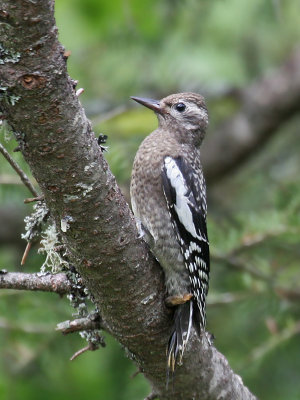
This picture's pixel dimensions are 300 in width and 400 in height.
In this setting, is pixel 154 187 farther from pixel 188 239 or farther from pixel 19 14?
pixel 19 14

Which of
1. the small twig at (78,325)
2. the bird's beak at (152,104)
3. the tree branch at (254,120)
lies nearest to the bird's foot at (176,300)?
the small twig at (78,325)

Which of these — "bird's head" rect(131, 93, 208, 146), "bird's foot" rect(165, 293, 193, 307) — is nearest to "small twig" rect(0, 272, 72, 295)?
"bird's foot" rect(165, 293, 193, 307)

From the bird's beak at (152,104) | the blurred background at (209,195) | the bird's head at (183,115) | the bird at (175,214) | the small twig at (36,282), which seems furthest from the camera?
the blurred background at (209,195)

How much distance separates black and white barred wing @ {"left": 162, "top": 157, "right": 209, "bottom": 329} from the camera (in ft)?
10.4

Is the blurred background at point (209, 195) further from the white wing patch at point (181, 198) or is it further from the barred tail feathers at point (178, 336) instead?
the barred tail feathers at point (178, 336)

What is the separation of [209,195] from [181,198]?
2.26 m

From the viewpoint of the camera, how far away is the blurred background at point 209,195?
3.98 m

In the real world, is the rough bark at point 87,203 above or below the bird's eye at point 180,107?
below

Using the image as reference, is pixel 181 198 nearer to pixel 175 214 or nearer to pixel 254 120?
pixel 175 214

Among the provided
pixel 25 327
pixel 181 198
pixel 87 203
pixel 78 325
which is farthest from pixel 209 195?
pixel 87 203

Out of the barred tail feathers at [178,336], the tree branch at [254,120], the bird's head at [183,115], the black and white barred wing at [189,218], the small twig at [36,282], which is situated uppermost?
the tree branch at [254,120]

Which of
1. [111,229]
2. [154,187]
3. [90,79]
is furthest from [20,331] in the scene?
[90,79]

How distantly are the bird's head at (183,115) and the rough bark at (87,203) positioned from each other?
4.52 feet

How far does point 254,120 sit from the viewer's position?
546 centimetres
